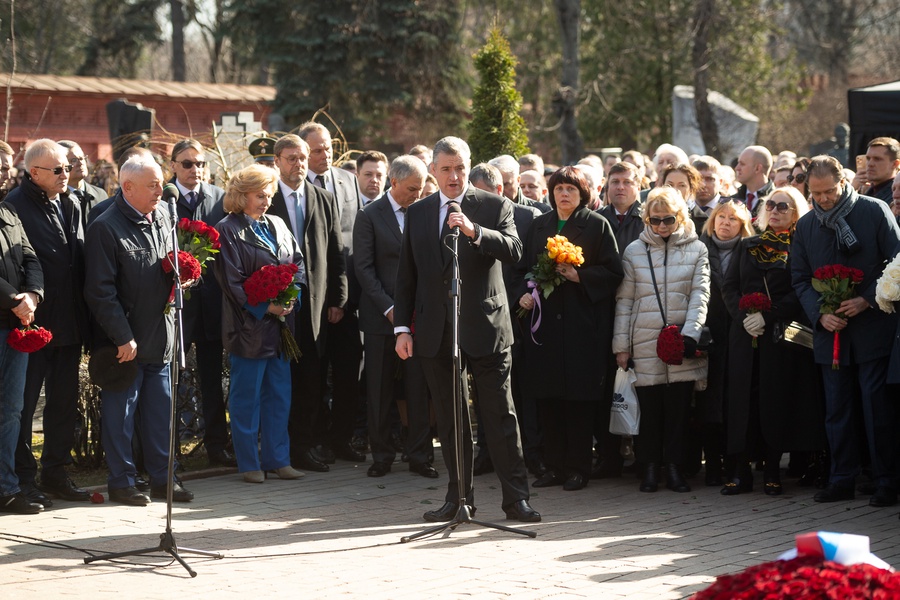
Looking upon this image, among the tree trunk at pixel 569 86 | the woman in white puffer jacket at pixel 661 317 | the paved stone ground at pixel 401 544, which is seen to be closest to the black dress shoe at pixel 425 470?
the paved stone ground at pixel 401 544

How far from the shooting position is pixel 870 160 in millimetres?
8711

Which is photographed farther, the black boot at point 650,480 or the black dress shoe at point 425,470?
the black dress shoe at point 425,470

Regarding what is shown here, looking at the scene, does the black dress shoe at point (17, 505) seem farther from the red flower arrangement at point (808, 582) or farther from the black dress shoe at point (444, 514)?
the red flower arrangement at point (808, 582)

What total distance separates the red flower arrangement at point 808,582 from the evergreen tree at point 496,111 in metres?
10.6

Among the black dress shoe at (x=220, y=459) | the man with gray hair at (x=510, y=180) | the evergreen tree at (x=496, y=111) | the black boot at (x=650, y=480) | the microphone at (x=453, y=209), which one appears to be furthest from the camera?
the evergreen tree at (x=496, y=111)

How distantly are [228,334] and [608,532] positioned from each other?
318cm

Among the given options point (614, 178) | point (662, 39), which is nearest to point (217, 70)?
point (662, 39)

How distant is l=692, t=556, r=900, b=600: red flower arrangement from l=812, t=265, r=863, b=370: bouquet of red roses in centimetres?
477

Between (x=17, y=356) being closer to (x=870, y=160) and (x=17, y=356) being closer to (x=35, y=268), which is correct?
→ (x=35, y=268)

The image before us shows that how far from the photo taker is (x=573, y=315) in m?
8.52

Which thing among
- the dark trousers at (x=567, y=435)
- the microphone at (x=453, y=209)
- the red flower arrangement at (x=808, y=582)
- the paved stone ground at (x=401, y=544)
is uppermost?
the microphone at (x=453, y=209)

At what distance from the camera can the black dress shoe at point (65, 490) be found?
806 cm

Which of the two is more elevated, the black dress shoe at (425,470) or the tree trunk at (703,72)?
the tree trunk at (703,72)

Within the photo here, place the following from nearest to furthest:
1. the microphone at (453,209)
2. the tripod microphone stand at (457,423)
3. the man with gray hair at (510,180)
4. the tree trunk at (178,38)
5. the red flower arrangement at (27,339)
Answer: the tripod microphone stand at (457,423) → the microphone at (453,209) → the red flower arrangement at (27,339) → the man with gray hair at (510,180) → the tree trunk at (178,38)
